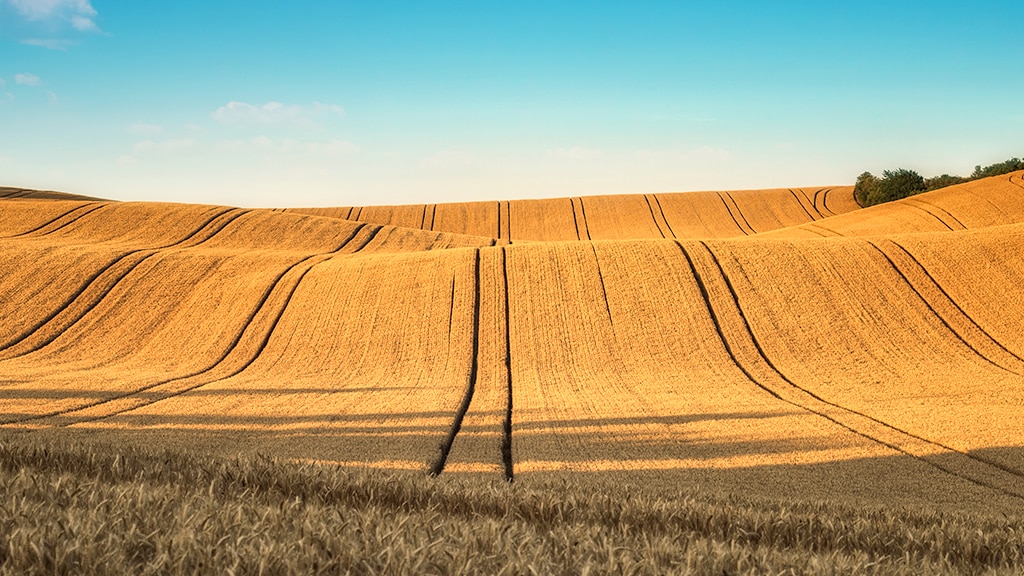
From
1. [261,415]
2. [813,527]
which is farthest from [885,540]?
[261,415]

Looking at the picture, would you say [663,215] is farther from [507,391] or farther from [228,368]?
[507,391]

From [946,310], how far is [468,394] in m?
18.1

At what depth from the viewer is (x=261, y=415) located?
638 inches

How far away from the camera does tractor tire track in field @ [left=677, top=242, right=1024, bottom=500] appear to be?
40.0 ft

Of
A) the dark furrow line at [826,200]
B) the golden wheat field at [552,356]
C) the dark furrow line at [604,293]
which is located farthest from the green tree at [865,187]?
the dark furrow line at [604,293]

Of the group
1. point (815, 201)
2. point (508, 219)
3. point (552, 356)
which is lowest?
point (552, 356)

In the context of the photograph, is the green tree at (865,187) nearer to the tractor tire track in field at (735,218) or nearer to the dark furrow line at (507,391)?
the tractor tire track in field at (735,218)

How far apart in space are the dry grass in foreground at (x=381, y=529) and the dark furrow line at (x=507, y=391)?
2.38 m

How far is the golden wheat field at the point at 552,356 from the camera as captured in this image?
42.3 feet

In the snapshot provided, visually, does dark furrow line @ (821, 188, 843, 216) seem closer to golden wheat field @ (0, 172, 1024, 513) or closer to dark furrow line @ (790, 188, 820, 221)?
dark furrow line @ (790, 188, 820, 221)

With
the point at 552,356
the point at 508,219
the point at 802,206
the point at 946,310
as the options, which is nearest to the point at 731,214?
the point at 802,206

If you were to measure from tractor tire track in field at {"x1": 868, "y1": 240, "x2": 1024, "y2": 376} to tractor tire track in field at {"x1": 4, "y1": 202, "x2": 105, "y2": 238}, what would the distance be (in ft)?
141

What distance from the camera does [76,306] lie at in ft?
96.0

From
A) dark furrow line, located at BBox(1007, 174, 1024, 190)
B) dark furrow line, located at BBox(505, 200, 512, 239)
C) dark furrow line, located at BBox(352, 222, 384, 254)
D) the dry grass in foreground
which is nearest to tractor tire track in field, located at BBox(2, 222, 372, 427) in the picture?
dark furrow line, located at BBox(352, 222, 384, 254)
